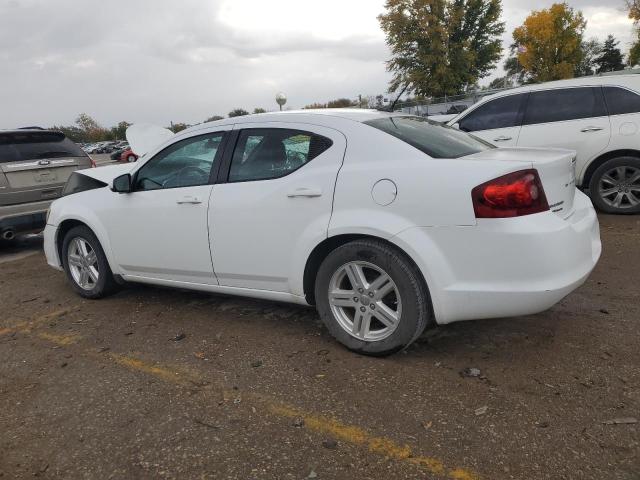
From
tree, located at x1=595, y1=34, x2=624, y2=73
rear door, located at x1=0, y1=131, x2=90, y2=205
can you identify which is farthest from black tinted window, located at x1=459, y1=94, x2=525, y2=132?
tree, located at x1=595, y1=34, x2=624, y2=73

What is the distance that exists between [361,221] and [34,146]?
5.81 m

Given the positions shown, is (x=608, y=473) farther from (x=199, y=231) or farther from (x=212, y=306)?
(x=212, y=306)

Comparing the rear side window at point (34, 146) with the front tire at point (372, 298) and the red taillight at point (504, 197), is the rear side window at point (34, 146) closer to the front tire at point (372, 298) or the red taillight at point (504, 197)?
the front tire at point (372, 298)

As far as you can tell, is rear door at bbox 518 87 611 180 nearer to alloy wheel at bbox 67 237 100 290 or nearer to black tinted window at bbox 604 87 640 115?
black tinted window at bbox 604 87 640 115

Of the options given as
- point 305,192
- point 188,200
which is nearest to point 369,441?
point 305,192

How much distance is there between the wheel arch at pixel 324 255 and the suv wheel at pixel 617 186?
469 cm

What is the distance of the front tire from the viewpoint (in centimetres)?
292

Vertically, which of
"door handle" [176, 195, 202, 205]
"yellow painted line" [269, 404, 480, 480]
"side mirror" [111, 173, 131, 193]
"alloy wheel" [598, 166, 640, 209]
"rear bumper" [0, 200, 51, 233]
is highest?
"side mirror" [111, 173, 131, 193]

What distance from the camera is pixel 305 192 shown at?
3195 millimetres

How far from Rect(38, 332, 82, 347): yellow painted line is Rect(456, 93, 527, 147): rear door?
17.6ft

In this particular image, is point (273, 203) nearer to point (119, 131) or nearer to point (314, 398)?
point (314, 398)

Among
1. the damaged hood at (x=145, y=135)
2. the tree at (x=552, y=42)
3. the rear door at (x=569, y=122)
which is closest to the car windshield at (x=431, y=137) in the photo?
the rear door at (x=569, y=122)

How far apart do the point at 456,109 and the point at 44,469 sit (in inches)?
829

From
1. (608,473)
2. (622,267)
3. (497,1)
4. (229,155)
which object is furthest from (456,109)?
(497,1)
